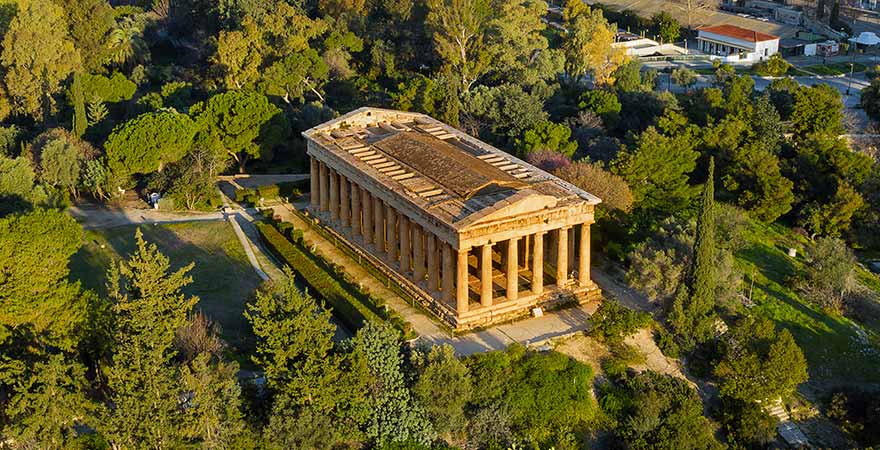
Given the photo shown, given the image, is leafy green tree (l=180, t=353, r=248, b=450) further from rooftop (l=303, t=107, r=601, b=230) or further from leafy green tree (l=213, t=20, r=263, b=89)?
leafy green tree (l=213, t=20, r=263, b=89)

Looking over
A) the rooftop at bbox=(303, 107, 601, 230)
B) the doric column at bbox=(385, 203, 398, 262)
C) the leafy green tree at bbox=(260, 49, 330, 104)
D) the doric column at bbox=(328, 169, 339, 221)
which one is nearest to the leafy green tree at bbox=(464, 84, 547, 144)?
the rooftop at bbox=(303, 107, 601, 230)

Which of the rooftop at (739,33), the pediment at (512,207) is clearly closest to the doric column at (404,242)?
the pediment at (512,207)

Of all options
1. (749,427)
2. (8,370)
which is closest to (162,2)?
(8,370)

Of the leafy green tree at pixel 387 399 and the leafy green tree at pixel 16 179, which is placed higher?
the leafy green tree at pixel 16 179

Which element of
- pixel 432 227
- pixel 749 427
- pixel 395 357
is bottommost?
pixel 749 427

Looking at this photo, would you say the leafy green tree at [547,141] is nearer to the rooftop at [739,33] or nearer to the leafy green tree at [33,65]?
the leafy green tree at [33,65]

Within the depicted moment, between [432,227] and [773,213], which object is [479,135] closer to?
[773,213]

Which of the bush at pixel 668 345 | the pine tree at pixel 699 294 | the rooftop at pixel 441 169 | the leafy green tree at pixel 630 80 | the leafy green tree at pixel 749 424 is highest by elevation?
the rooftop at pixel 441 169
